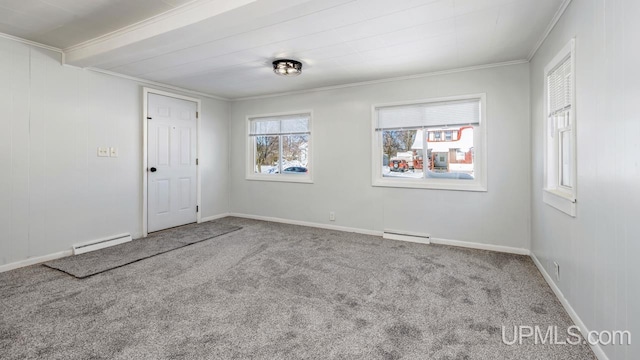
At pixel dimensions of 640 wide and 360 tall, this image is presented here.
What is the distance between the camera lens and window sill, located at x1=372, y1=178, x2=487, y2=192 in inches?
150

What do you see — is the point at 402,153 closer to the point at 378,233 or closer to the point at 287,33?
the point at 378,233

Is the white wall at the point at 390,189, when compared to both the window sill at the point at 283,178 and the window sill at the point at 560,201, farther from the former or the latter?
the window sill at the point at 560,201

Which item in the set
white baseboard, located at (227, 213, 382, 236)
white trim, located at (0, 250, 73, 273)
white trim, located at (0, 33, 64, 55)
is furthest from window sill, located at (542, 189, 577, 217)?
white trim, located at (0, 33, 64, 55)

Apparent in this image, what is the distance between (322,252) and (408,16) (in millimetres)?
2728

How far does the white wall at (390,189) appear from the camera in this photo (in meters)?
3.55

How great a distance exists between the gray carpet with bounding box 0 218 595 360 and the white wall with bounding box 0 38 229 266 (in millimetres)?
543

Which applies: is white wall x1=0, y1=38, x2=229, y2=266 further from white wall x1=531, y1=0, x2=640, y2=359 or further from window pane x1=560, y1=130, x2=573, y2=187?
window pane x1=560, y1=130, x2=573, y2=187

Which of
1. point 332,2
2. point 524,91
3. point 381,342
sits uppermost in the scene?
point 332,2

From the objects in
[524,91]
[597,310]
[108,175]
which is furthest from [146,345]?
[524,91]

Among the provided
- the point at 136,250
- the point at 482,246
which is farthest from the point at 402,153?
the point at 136,250

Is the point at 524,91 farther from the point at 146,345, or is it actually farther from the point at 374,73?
the point at 146,345

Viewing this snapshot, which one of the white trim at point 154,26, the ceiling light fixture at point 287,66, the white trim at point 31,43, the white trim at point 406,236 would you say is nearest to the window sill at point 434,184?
the white trim at point 406,236

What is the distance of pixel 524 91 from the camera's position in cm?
347

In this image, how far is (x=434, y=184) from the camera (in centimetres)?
404
